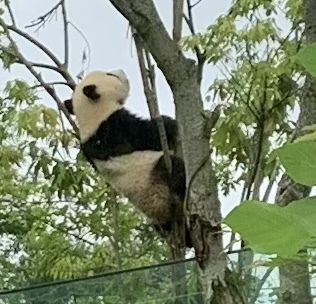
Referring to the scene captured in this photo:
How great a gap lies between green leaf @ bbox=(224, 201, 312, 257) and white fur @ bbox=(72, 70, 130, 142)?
2472mm

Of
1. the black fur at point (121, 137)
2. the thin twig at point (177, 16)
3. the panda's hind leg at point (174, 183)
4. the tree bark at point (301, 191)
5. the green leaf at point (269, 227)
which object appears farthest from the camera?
the black fur at point (121, 137)

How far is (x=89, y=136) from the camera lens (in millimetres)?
2676

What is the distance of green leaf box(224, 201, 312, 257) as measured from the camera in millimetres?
206

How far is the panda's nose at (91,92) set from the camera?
2.74m

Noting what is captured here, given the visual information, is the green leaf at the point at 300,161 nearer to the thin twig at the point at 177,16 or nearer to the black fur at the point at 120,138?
the thin twig at the point at 177,16

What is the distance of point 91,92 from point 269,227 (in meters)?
2.55

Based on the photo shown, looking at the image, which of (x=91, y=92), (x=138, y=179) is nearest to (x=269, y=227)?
(x=138, y=179)

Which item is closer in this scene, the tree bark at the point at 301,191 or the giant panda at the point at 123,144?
the tree bark at the point at 301,191

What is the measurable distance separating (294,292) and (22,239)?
2.91 metres

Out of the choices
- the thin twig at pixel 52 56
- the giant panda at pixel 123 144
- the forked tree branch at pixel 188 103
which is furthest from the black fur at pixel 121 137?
the forked tree branch at pixel 188 103

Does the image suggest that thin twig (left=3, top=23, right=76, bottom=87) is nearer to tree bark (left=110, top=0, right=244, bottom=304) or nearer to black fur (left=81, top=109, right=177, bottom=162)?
black fur (left=81, top=109, right=177, bottom=162)

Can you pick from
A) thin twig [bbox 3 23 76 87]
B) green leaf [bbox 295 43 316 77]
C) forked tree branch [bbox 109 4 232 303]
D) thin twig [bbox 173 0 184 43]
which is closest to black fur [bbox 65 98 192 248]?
thin twig [bbox 3 23 76 87]

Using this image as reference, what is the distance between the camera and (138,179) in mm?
2523

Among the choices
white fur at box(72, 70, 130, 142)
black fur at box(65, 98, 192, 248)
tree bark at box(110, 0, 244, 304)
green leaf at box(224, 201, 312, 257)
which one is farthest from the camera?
white fur at box(72, 70, 130, 142)
